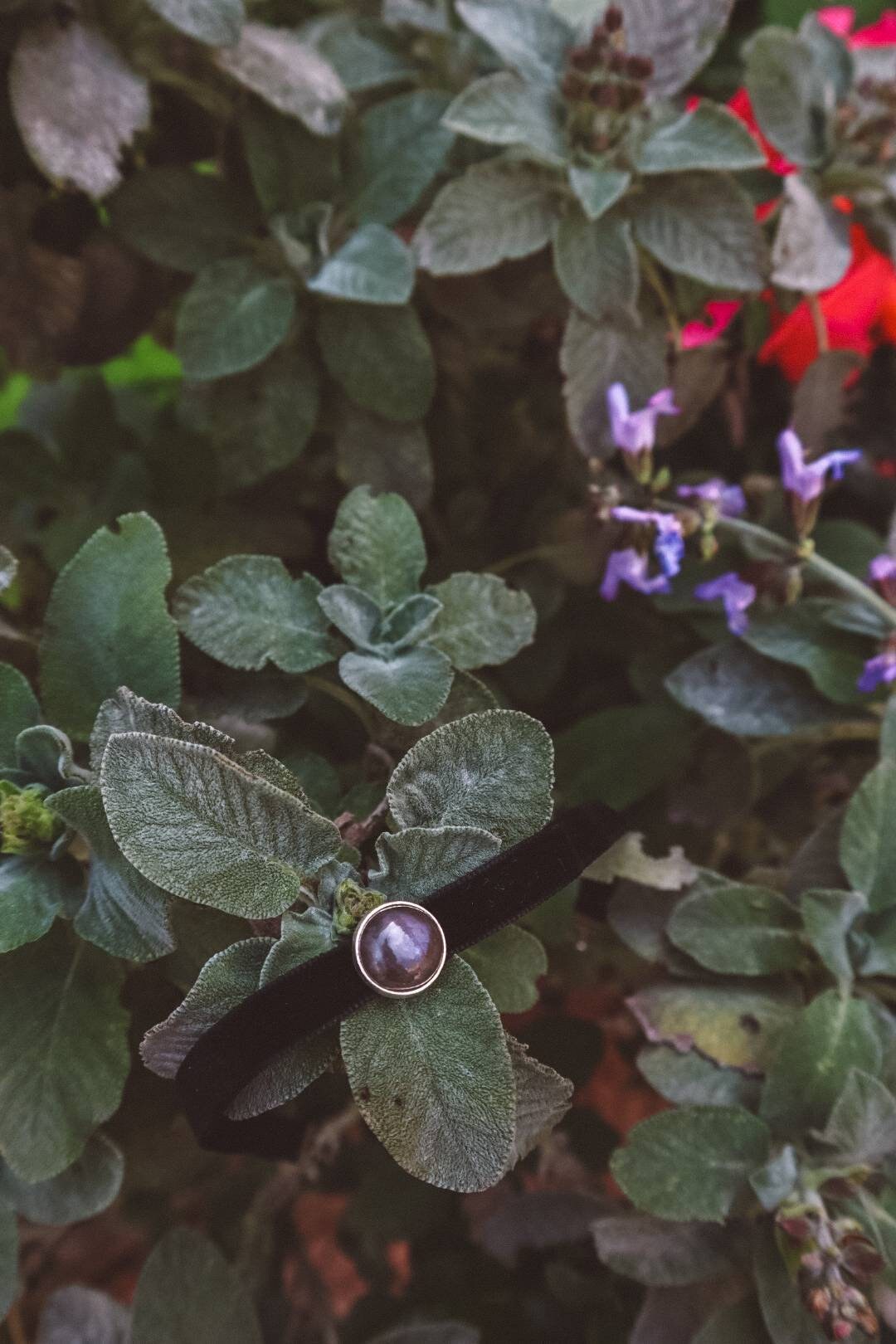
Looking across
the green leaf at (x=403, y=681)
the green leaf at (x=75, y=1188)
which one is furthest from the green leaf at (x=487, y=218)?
the green leaf at (x=75, y=1188)

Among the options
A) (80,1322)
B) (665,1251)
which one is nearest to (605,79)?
(665,1251)

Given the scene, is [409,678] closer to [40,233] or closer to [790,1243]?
[790,1243]

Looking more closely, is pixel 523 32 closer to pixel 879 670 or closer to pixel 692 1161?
pixel 879 670

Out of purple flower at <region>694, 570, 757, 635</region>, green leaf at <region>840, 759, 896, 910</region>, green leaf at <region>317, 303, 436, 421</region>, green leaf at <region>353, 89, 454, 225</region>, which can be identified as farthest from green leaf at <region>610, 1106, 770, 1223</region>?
green leaf at <region>353, 89, 454, 225</region>

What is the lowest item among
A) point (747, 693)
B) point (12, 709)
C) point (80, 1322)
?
point (80, 1322)

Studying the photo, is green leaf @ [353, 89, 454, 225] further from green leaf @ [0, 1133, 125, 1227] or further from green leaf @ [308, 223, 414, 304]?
green leaf @ [0, 1133, 125, 1227]

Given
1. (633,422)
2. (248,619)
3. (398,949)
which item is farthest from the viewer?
(633,422)

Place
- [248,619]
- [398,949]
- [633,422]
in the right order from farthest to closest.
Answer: [633,422] < [248,619] < [398,949]

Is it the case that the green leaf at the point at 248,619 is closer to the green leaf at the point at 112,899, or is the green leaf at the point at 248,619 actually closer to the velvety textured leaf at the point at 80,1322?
the green leaf at the point at 112,899
